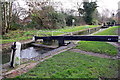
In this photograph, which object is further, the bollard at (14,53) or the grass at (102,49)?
the grass at (102,49)

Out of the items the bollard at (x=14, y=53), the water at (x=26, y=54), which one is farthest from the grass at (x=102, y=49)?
the bollard at (x=14, y=53)

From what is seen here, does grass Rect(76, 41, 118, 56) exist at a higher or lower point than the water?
higher

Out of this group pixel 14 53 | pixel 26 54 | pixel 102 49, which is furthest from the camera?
pixel 26 54

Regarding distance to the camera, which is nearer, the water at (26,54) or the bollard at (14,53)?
the bollard at (14,53)

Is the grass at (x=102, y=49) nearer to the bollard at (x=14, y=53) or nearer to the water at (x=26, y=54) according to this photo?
the water at (x=26, y=54)

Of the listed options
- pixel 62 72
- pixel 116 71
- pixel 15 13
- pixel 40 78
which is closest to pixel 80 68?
pixel 62 72

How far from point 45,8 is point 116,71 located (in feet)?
53.3

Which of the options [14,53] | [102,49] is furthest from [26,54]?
[102,49]

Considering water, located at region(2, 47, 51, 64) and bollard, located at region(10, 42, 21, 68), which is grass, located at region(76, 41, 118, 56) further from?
bollard, located at region(10, 42, 21, 68)

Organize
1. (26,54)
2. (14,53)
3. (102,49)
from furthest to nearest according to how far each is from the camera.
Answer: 1. (26,54)
2. (102,49)
3. (14,53)

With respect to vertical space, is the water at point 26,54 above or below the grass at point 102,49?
below

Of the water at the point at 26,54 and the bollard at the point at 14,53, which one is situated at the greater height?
the bollard at the point at 14,53

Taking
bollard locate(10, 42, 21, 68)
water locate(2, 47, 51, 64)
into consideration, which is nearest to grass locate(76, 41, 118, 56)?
water locate(2, 47, 51, 64)

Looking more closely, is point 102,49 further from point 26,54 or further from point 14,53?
point 14,53
